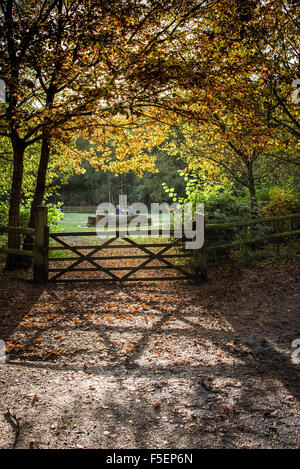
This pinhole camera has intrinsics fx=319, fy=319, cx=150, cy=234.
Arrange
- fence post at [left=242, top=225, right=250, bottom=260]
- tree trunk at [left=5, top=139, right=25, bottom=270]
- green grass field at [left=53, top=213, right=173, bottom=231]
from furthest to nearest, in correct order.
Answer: green grass field at [left=53, top=213, right=173, bottom=231] → tree trunk at [left=5, top=139, right=25, bottom=270] → fence post at [left=242, top=225, right=250, bottom=260]

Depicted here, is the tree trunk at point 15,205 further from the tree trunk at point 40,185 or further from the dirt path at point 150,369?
the dirt path at point 150,369

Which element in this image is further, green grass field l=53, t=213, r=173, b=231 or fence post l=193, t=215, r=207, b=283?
green grass field l=53, t=213, r=173, b=231

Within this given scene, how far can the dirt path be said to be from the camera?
2.89 metres

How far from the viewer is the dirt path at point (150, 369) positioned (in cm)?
289

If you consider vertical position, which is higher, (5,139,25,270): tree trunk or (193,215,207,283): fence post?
(5,139,25,270): tree trunk

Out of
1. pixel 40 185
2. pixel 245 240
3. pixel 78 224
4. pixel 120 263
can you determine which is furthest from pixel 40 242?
pixel 78 224

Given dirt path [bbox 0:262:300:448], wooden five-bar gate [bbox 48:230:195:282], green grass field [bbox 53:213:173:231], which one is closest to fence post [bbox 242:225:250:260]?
wooden five-bar gate [bbox 48:230:195:282]

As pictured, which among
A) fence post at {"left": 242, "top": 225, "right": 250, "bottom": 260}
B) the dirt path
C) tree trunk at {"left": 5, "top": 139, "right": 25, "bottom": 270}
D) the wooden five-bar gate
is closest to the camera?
the dirt path

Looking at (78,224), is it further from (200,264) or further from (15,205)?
(200,264)

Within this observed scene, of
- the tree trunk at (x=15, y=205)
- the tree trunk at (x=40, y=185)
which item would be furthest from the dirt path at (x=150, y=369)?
the tree trunk at (x=40, y=185)

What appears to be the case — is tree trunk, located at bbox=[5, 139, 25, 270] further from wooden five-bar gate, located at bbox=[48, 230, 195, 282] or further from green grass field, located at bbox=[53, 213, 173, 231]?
green grass field, located at bbox=[53, 213, 173, 231]

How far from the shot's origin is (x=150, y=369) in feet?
13.7

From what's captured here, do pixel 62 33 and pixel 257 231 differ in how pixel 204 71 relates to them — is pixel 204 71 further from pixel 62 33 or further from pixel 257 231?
pixel 257 231

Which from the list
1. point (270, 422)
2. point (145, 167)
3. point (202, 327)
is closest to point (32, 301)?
point (202, 327)
